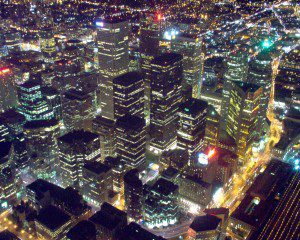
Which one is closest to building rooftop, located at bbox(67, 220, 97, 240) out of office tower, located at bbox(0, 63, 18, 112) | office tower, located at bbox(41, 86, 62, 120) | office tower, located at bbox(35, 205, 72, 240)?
office tower, located at bbox(35, 205, 72, 240)

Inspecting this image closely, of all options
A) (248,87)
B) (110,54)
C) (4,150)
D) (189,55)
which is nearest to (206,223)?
(248,87)

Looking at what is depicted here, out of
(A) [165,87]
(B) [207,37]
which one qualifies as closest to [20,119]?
(A) [165,87]

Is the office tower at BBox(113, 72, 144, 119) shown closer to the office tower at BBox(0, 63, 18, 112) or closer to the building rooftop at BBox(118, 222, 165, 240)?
the building rooftop at BBox(118, 222, 165, 240)

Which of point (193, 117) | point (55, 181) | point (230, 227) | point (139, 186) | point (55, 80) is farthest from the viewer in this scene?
point (55, 80)

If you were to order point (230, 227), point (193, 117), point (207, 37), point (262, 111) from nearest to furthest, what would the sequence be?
point (230, 227) < point (193, 117) < point (262, 111) < point (207, 37)

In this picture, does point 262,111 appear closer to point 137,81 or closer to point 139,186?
point 137,81

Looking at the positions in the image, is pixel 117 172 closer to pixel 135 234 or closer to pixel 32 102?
pixel 135 234
